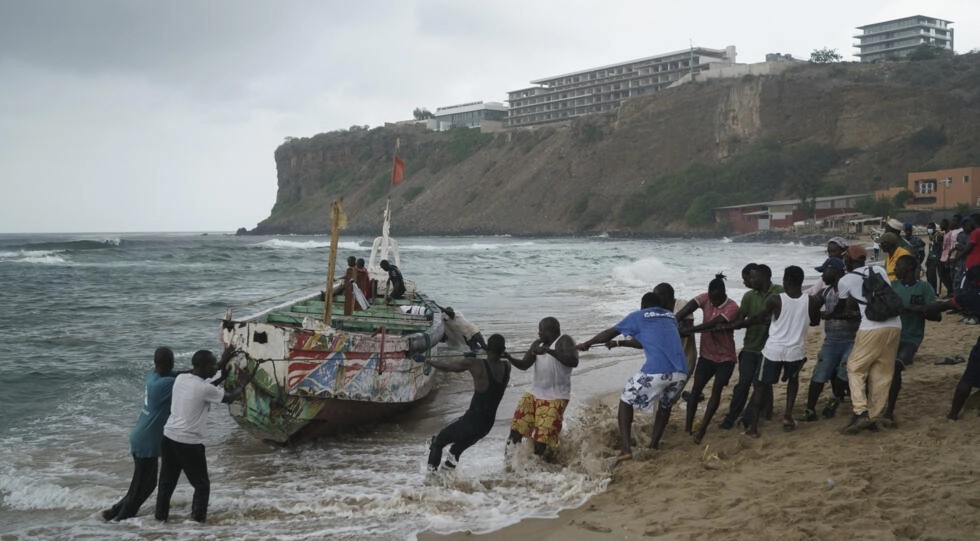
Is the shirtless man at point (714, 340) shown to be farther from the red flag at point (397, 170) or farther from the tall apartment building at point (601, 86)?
the tall apartment building at point (601, 86)

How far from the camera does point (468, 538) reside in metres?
5.99

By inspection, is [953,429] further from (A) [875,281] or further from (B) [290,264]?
(B) [290,264]

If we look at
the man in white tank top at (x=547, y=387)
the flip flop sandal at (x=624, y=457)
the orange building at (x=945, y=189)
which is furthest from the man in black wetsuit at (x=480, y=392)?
the orange building at (x=945, y=189)

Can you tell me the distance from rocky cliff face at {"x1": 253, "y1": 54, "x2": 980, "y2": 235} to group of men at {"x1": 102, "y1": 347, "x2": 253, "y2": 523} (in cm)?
7526

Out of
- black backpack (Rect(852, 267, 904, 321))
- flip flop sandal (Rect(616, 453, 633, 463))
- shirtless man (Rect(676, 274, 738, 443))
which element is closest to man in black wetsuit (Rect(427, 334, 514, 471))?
flip flop sandal (Rect(616, 453, 633, 463))

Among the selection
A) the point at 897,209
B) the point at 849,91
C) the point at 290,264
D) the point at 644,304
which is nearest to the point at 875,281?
the point at 644,304

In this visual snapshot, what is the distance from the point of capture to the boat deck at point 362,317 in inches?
447

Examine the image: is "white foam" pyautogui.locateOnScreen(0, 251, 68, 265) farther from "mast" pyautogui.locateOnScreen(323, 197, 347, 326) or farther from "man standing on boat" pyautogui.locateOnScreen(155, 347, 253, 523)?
"man standing on boat" pyautogui.locateOnScreen(155, 347, 253, 523)

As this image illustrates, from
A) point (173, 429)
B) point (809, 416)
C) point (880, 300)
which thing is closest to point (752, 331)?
point (809, 416)

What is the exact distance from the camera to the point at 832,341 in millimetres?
7527

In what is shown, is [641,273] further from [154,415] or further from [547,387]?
[154,415]

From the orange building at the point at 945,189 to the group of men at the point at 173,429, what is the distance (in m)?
56.8

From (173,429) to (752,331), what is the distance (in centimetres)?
493

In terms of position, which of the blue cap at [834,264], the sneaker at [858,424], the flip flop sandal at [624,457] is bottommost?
the flip flop sandal at [624,457]
